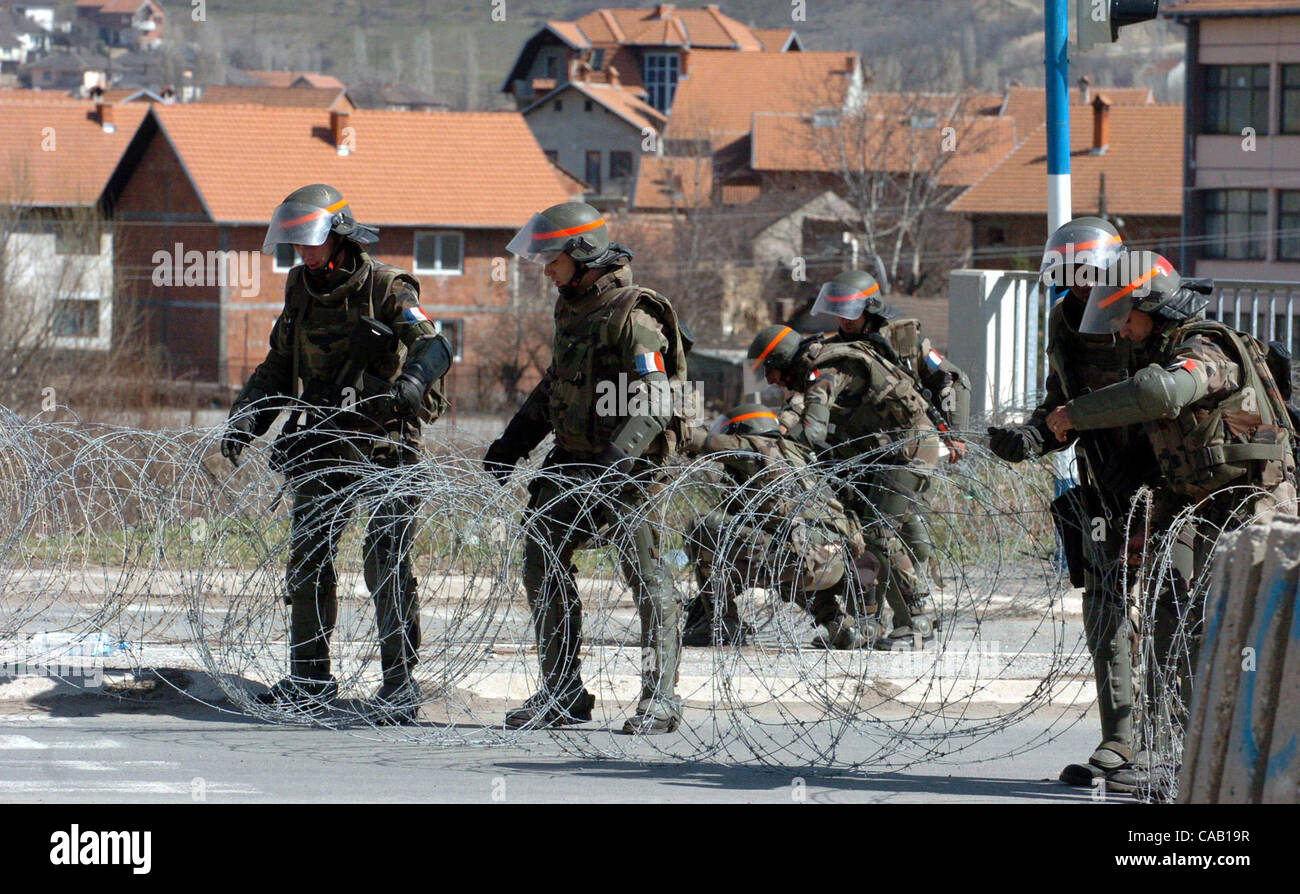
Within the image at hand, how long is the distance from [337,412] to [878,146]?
51.3 m

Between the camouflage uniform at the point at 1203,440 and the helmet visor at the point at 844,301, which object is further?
the helmet visor at the point at 844,301

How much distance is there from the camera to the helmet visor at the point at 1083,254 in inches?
229

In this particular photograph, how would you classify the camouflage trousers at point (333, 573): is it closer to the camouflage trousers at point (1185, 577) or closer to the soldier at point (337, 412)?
the soldier at point (337, 412)

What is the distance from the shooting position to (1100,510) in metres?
5.93

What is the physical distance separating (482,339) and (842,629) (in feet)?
126

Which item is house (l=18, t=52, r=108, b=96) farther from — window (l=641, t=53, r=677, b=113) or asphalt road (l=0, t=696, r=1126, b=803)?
asphalt road (l=0, t=696, r=1126, b=803)

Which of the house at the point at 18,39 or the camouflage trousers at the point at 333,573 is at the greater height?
the house at the point at 18,39

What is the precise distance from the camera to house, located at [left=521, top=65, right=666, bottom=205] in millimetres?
75312

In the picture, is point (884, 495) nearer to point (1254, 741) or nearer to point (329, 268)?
point (329, 268)

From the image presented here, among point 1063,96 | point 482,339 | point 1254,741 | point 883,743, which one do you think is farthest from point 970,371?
point 482,339

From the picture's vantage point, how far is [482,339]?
46125 mm

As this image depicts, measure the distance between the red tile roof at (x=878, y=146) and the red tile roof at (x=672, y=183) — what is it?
8.45 ft

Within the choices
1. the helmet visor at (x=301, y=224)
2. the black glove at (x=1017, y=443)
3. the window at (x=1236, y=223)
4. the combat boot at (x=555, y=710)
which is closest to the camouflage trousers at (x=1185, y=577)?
the black glove at (x=1017, y=443)

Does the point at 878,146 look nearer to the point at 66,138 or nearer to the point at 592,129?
the point at 592,129
